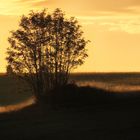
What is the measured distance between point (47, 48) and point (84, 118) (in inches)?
814

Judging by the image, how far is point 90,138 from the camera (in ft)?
107

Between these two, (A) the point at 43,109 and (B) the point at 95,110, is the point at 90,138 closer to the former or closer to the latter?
(B) the point at 95,110

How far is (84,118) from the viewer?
42312 millimetres

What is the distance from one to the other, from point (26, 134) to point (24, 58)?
2676cm

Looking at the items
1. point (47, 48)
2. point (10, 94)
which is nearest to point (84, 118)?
point (47, 48)

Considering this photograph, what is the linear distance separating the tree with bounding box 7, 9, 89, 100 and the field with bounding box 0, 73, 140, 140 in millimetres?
5414

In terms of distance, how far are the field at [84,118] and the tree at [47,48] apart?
5.41 m

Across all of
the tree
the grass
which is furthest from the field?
the grass

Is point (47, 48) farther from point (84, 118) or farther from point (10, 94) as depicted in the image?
point (10, 94)

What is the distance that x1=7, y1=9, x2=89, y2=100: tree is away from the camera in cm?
6150

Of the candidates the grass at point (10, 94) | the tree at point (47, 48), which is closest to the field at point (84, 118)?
the tree at point (47, 48)

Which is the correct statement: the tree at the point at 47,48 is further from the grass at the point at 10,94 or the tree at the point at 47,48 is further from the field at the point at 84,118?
the grass at the point at 10,94

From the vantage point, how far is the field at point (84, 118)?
34.5 metres

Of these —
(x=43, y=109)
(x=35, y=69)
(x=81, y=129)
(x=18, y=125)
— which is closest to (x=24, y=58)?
(x=35, y=69)
